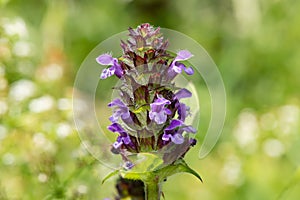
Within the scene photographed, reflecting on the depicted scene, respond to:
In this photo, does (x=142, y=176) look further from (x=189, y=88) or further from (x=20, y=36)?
(x=20, y=36)

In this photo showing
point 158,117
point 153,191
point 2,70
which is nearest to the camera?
point 158,117

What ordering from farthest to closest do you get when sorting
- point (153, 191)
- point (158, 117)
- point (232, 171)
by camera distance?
point (232, 171) → point (153, 191) → point (158, 117)

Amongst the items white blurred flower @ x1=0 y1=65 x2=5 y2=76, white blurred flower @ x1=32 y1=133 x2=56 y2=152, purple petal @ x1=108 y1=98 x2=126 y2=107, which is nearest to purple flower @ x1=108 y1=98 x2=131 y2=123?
purple petal @ x1=108 y1=98 x2=126 y2=107

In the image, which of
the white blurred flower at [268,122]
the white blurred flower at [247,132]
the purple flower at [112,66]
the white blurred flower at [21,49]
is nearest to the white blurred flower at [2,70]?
the white blurred flower at [21,49]

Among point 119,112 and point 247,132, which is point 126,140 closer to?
point 119,112

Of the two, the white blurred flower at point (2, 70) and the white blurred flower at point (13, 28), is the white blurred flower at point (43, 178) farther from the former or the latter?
the white blurred flower at point (13, 28)

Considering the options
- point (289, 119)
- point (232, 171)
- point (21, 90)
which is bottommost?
point (21, 90)

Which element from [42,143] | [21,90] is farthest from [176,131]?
[21,90]
